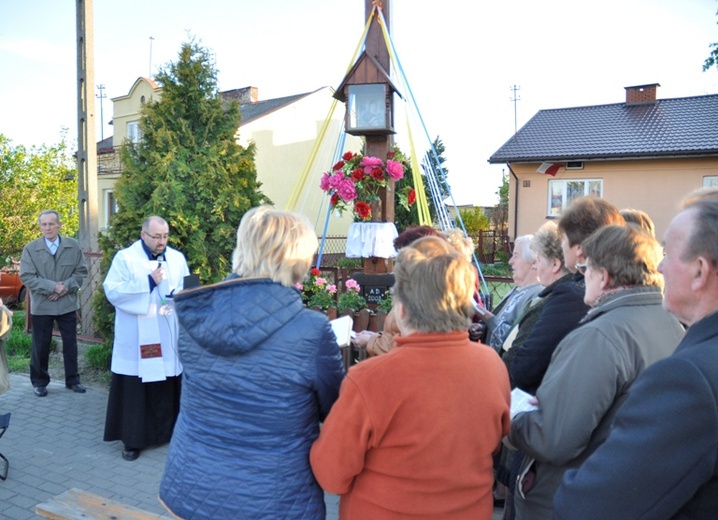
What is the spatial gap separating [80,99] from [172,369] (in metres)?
5.25

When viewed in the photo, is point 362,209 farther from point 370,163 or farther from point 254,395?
point 254,395

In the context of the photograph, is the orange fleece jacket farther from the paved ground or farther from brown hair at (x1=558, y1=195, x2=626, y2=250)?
the paved ground

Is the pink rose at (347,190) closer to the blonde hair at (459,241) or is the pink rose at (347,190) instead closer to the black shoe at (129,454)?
the blonde hair at (459,241)

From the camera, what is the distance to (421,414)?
1.72 m

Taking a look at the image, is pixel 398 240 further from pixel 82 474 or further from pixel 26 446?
pixel 26 446

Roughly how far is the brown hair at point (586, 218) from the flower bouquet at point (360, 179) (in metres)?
3.38

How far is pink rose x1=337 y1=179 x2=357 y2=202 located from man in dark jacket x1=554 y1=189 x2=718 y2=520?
4.58m

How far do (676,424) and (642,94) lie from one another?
25.1m

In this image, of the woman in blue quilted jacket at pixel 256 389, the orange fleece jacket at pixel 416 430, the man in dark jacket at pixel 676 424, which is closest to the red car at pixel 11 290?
the woman in blue quilted jacket at pixel 256 389

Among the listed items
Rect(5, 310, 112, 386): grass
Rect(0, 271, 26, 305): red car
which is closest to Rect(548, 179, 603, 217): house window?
Rect(0, 271, 26, 305): red car

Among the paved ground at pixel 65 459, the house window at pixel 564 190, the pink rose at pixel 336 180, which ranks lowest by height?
the paved ground at pixel 65 459

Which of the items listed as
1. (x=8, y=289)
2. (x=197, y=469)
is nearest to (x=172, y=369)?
(x=197, y=469)

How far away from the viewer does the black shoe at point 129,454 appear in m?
4.71

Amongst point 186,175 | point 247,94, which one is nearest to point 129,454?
point 186,175
